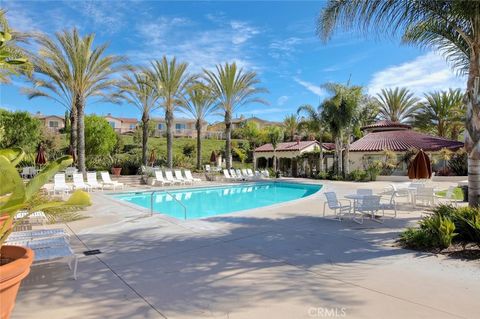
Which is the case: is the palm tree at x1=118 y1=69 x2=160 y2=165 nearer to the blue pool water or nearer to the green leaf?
the blue pool water

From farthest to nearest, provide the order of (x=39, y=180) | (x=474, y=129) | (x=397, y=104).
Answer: (x=397, y=104), (x=474, y=129), (x=39, y=180)

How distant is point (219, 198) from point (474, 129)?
1310 centimetres

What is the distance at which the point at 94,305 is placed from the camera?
4039 mm

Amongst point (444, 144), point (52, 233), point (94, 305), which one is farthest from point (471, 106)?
point (444, 144)

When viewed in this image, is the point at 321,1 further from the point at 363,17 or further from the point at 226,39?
the point at 226,39

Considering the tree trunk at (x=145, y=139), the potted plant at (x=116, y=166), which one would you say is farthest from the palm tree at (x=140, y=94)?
the potted plant at (x=116, y=166)

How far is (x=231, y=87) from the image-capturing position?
85.3 ft

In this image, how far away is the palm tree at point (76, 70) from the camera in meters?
18.8

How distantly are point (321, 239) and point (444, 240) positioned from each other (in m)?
2.36

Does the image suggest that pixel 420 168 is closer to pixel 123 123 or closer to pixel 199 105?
pixel 199 105

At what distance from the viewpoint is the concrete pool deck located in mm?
3910

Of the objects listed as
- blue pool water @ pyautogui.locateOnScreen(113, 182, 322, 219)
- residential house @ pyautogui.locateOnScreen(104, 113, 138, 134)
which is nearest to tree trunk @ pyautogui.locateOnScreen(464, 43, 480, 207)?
blue pool water @ pyautogui.locateOnScreen(113, 182, 322, 219)

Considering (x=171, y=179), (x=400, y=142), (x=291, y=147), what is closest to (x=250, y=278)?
(x=171, y=179)

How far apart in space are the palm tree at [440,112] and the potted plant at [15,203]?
38153mm
